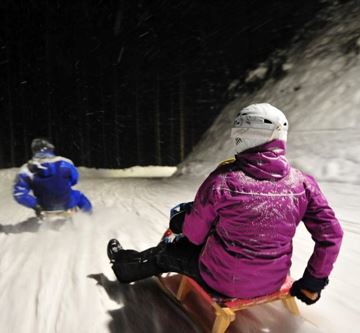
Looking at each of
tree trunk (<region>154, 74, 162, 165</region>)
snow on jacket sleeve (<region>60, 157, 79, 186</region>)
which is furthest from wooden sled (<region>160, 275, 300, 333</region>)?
tree trunk (<region>154, 74, 162, 165</region>)

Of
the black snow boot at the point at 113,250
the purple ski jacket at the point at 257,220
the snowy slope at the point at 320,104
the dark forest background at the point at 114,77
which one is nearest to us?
the purple ski jacket at the point at 257,220

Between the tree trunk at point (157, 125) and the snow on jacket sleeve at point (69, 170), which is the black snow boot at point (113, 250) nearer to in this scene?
the snow on jacket sleeve at point (69, 170)

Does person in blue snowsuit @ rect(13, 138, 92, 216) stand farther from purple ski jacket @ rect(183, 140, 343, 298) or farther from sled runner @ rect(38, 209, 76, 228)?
purple ski jacket @ rect(183, 140, 343, 298)

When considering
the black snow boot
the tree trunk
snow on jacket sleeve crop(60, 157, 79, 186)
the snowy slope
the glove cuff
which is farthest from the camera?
the tree trunk

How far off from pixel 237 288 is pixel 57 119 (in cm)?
1294

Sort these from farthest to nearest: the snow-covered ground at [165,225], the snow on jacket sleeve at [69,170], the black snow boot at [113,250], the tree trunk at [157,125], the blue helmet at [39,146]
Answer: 1. the tree trunk at [157,125]
2. the snow on jacket sleeve at [69,170]
3. the blue helmet at [39,146]
4. the black snow boot at [113,250]
5. the snow-covered ground at [165,225]

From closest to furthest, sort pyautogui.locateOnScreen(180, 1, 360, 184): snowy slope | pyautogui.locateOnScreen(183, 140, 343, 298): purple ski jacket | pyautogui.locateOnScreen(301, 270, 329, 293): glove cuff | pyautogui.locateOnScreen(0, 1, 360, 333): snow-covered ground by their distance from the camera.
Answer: pyautogui.locateOnScreen(183, 140, 343, 298): purple ski jacket
pyautogui.locateOnScreen(301, 270, 329, 293): glove cuff
pyautogui.locateOnScreen(0, 1, 360, 333): snow-covered ground
pyautogui.locateOnScreen(180, 1, 360, 184): snowy slope

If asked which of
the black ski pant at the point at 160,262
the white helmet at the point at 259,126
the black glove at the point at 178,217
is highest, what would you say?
the white helmet at the point at 259,126

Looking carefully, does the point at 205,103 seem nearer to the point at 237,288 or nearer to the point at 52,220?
the point at 52,220

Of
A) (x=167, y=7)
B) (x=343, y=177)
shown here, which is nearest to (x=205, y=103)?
(x=167, y=7)

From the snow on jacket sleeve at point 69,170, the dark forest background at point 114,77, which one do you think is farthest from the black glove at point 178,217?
the dark forest background at point 114,77

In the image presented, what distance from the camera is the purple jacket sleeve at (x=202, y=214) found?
6.49 feet

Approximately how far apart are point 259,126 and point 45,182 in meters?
3.51

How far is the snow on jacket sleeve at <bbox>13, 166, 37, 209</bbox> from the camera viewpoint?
4660 mm
